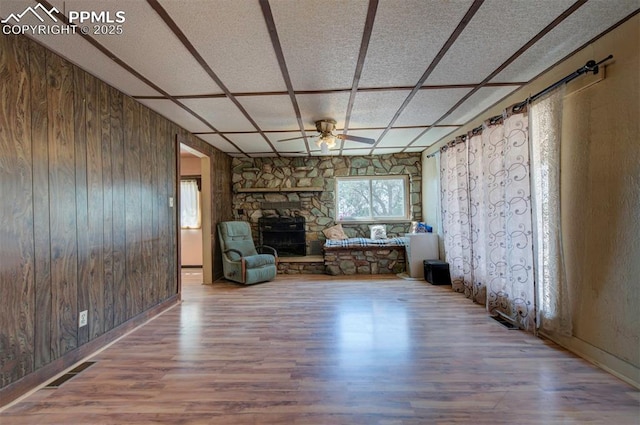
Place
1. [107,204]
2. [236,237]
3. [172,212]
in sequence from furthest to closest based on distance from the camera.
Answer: [236,237] → [172,212] → [107,204]

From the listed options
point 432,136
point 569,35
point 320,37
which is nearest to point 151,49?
point 320,37

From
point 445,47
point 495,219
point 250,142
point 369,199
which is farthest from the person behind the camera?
point 369,199

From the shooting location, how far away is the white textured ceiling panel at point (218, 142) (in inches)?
159

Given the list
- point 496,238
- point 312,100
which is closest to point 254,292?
point 312,100

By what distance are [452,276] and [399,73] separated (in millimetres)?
2992

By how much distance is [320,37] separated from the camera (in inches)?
69.1

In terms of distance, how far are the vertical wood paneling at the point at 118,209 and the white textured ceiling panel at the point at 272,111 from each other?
112cm

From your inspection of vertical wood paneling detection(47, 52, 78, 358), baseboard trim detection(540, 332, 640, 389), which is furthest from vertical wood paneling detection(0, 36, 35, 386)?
baseboard trim detection(540, 332, 640, 389)

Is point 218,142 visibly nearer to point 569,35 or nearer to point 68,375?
point 68,375

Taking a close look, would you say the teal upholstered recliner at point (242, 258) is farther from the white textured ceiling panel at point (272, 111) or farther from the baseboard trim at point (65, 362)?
the white textured ceiling panel at point (272, 111)

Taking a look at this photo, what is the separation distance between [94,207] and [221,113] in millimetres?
1548

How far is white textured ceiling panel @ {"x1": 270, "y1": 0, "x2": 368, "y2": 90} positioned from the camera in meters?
1.51

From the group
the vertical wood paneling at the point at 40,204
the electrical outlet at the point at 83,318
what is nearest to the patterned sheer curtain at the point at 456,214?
the electrical outlet at the point at 83,318

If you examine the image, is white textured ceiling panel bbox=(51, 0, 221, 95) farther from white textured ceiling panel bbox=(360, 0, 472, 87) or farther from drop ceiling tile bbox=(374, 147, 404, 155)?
drop ceiling tile bbox=(374, 147, 404, 155)
